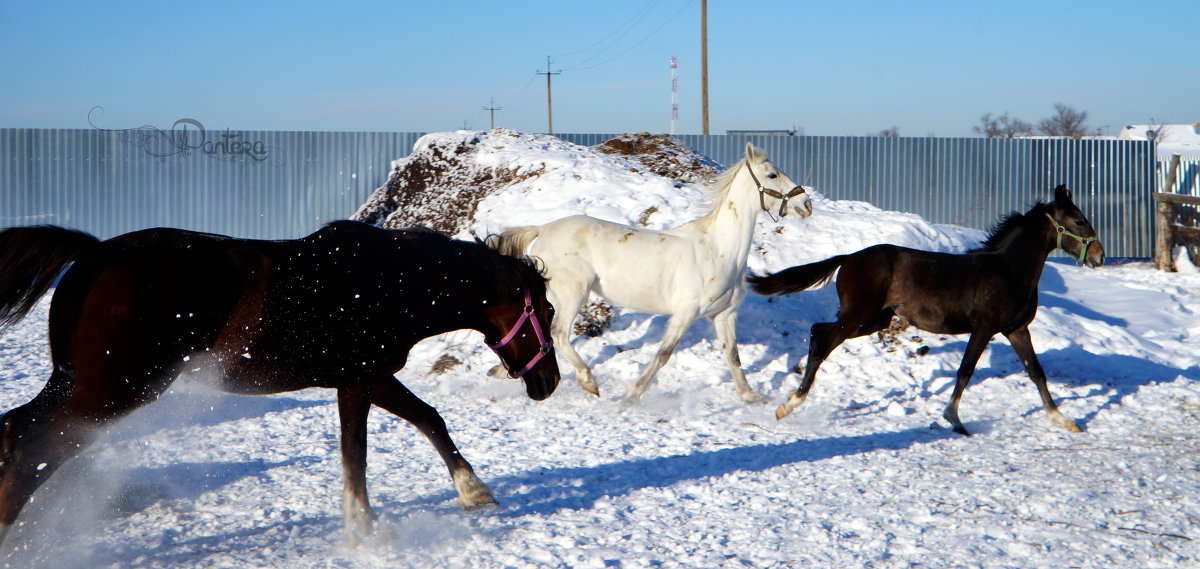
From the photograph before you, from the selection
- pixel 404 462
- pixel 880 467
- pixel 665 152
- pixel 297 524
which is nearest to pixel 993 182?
pixel 665 152

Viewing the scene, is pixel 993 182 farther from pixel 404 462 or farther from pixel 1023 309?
pixel 404 462

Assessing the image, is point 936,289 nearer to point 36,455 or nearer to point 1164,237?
point 36,455

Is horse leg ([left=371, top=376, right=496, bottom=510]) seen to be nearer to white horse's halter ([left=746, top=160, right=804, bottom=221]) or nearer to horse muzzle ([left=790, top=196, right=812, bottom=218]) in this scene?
white horse's halter ([left=746, top=160, right=804, bottom=221])

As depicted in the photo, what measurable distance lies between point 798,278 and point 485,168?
753 cm

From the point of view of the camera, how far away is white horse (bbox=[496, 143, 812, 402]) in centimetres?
705

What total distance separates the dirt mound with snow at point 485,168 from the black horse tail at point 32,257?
26.0ft

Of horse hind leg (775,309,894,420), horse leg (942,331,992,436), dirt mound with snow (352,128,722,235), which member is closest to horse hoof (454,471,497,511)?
horse hind leg (775,309,894,420)

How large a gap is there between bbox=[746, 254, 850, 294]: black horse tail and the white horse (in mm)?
322

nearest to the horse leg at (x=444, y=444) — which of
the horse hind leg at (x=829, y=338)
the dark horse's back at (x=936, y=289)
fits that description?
the horse hind leg at (x=829, y=338)

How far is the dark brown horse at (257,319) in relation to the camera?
3271 mm

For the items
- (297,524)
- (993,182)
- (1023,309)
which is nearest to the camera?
(297,524)

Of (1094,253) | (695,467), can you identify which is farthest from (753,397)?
(1094,253)

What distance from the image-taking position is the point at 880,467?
512 centimetres

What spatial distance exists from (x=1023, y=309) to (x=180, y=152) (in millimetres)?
14252
